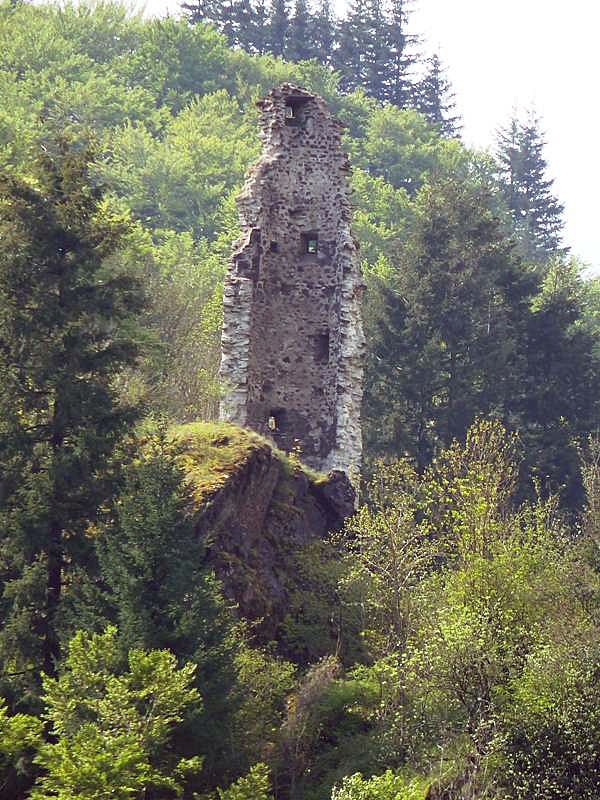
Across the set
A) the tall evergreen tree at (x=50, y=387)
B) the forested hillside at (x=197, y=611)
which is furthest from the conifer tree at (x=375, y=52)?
the tall evergreen tree at (x=50, y=387)

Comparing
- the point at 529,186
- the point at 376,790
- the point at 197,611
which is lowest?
the point at 376,790

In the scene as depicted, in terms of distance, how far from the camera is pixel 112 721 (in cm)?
1479

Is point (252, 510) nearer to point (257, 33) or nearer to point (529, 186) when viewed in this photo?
point (529, 186)

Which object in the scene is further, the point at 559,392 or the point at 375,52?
the point at 375,52

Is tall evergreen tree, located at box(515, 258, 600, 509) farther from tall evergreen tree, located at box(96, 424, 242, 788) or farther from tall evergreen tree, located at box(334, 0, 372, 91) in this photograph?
tall evergreen tree, located at box(334, 0, 372, 91)

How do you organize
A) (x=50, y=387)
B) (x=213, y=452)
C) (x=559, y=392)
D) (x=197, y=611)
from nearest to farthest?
(x=197, y=611) → (x=50, y=387) → (x=213, y=452) → (x=559, y=392)

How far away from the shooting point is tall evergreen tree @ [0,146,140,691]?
18.6 m

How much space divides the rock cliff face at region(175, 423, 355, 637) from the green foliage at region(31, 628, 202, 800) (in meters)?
3.17

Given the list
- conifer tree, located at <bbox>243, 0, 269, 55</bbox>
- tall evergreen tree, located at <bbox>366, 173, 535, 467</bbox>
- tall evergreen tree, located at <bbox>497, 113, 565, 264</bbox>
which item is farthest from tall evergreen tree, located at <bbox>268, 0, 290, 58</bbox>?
tall evergreen tree, located at <bbox>366, 173, 535, 467</bbox>

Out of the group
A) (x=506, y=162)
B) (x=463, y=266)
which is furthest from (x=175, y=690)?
(x=506, y=162)

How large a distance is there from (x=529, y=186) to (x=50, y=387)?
55767mm

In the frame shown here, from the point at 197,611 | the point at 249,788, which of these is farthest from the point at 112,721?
the point at 197,611

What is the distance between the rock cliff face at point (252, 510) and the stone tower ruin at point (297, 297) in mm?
2545

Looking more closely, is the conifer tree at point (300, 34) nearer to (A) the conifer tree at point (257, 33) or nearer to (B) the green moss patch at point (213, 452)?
(A) the conifer tree at point (257, 33)
